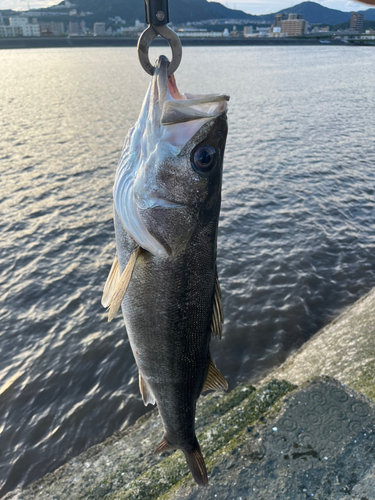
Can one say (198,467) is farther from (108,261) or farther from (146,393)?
(108,261)

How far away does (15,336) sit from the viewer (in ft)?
24.8

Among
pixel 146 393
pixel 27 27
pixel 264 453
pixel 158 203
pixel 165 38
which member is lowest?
A: pixel 264 453

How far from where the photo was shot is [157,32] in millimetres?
2170

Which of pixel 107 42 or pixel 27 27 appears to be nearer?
pixel 107 42

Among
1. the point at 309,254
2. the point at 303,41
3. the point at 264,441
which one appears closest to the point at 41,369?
the point at 264,441

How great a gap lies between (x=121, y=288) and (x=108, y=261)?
26.4ft

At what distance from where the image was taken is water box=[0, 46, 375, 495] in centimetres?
643

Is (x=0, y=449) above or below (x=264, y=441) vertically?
below

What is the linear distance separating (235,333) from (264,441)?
429cm

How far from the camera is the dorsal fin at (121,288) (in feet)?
6.80

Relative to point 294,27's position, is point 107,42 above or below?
below

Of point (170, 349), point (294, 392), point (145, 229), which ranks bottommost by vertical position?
point (294, 392)

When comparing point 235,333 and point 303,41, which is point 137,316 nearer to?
point 235,333

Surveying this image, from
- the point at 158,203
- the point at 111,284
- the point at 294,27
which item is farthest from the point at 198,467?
the point at 294,27
